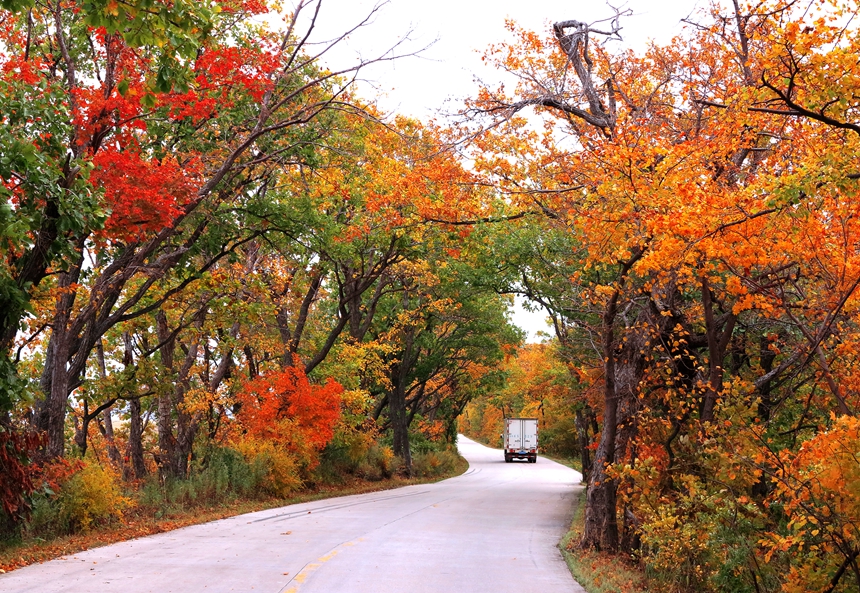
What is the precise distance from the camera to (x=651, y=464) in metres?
11.1

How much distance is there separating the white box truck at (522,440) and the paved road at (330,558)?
151 feet

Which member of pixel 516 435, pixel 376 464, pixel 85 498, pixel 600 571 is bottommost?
pixel 600 571

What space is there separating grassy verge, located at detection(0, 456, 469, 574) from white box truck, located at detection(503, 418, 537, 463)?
41.1 meters

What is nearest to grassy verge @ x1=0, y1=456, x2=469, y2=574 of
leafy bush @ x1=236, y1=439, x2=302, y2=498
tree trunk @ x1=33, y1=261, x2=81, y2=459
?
leafy bush @ x1=236, y1=439, x2=302, y2=498

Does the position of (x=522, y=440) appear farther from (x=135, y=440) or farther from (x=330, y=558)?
(x=330, y=558)

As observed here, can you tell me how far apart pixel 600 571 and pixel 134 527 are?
340 inches

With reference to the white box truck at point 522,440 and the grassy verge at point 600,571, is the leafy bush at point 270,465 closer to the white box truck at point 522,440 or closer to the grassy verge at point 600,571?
the grassy verge at point 600,571

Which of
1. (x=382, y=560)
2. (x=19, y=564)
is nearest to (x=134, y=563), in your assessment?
(x=19, y=564)

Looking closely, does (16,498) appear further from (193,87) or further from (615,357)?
(615,357)

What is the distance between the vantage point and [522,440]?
66.3m

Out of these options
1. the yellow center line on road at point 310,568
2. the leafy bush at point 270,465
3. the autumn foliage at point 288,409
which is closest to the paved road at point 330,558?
the yellow center line on road at point 310,568

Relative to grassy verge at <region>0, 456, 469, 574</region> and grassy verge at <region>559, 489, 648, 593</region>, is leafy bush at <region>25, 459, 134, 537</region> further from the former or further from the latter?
grassy verge at <region>559, 489, 648, 593</region>

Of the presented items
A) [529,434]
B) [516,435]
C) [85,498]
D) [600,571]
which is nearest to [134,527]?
[85,498]

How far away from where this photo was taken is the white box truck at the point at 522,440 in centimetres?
6631
